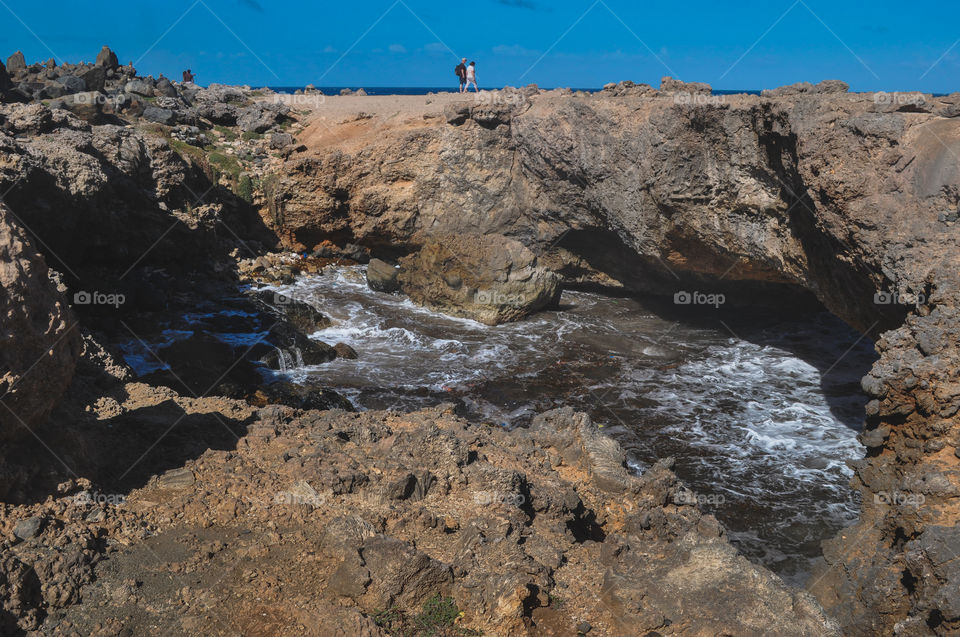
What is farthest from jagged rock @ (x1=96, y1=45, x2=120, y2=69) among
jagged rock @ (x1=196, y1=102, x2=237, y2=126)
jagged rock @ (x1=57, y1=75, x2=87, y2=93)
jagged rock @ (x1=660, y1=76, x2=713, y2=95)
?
jagged rock @ (x1=660, y1=76, x2=713, y2=95)

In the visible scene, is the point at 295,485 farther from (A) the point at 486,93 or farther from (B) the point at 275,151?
(B) the point at 275,151

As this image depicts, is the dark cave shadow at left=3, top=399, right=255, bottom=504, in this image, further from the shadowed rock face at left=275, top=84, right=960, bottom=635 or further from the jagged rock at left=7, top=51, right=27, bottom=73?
the jagged rock at left=7, top=51, right=27, bottom=73

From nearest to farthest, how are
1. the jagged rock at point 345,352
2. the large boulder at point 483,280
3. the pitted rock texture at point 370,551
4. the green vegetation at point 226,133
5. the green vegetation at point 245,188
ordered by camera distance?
the pitted rock texture at point 370,551 < the jagged rock at point 345,352 < the large boulder at point 483,280 < the green vegetation at point 245,188 < the green vegetation at point 226,133

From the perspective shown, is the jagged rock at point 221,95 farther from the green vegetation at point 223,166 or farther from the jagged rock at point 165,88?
the green vegetation at point 223,166

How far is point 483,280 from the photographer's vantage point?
2036 cm

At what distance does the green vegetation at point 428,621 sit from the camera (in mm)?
5285

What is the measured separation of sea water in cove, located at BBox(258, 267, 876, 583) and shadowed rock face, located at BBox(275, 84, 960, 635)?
134 centimetres

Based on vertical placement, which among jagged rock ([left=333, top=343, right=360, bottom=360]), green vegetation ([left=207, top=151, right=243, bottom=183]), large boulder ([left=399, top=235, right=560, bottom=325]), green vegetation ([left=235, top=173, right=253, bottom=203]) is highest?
green vegetation ([left=207, top=151, right=243, bottom=183])

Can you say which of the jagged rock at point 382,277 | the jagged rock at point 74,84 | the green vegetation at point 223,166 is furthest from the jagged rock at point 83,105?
the jagged rock at point 382,277

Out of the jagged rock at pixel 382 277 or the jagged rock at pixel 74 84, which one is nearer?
the jagged rock at pixel 382 277

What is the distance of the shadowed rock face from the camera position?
8.81 metres

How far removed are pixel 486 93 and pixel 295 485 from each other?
1705 cm

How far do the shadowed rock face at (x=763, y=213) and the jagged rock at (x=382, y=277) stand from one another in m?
1.01

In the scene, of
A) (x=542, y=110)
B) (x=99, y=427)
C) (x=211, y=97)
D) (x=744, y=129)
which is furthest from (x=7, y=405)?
(x=211, y=97)
